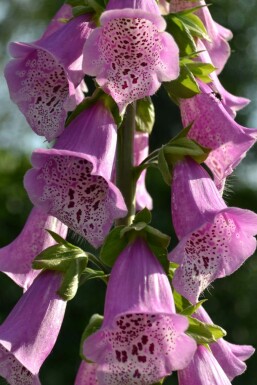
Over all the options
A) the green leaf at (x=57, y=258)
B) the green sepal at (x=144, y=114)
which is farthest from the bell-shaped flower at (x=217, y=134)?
the green leaf at (x=57, y=258)

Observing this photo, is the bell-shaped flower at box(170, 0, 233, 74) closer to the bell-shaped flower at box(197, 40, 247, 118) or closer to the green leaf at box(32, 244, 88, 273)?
the bell-shaped flower at box(197, 40, 247, 118)

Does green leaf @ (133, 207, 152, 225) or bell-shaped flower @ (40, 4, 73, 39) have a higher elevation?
bell-shaped flower @ (40, 4, 73, 39)

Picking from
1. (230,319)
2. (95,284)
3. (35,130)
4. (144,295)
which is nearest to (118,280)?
(144,295)

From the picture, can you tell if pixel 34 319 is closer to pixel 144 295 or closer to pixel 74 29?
pixel 144 295

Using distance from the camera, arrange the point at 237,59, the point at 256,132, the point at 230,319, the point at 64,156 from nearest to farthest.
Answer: the point at 64,156 → the point at 256,132 → the point at 230,319 → the point at 237,59

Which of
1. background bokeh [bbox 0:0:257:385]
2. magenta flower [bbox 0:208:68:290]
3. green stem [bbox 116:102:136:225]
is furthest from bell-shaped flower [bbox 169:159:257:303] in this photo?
background bokeh [bbox 0:0:257:385]

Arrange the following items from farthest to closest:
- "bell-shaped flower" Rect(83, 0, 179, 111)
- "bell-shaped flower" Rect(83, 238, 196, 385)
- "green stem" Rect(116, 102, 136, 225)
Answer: "green stem" Rect(116, 102, 136, 225) < "bell-shaped flower" Rect(83, 0, 179, 111) < "bell-shaped flower" Rect(83, 238, 196, 385)

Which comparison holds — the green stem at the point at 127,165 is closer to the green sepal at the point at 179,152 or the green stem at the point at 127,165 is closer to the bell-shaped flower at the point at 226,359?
the green sepal at the point at 179,152
